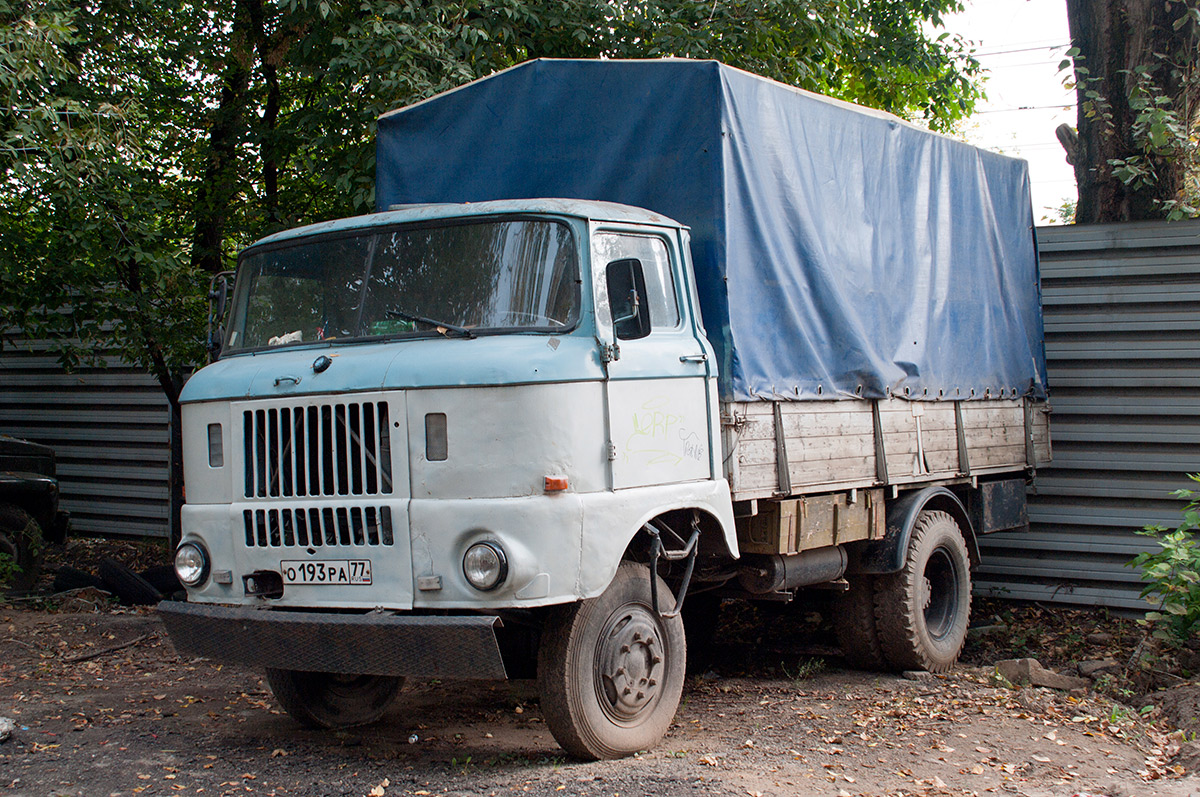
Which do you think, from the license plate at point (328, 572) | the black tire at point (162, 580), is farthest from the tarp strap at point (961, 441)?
the black tire at point (162, 580)

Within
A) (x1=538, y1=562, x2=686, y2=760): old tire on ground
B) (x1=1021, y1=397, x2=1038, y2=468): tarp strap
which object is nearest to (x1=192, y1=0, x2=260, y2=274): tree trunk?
(x1=538, y1=562, x2=686, y2=760): old tire on ground

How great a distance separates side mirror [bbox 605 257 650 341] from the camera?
514cm

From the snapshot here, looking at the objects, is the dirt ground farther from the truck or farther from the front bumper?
the front bumper

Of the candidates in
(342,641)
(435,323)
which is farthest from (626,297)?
(342,641)

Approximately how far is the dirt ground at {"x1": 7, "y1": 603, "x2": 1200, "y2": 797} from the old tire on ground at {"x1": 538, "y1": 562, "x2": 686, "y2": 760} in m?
0.14

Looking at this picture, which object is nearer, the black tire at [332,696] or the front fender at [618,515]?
the front fender at [618,515]

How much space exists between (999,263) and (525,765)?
18.1ft

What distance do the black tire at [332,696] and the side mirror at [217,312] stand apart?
1.79 m

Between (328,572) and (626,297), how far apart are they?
1857 millimetres

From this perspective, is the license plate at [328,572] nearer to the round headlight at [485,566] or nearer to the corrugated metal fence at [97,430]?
the round headlight at [485,566]

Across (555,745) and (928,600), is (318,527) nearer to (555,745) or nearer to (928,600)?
(555,745)

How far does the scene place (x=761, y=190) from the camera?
19.9ft

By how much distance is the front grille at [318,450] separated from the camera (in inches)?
193

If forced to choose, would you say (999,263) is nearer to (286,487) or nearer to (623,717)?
(623,717)
